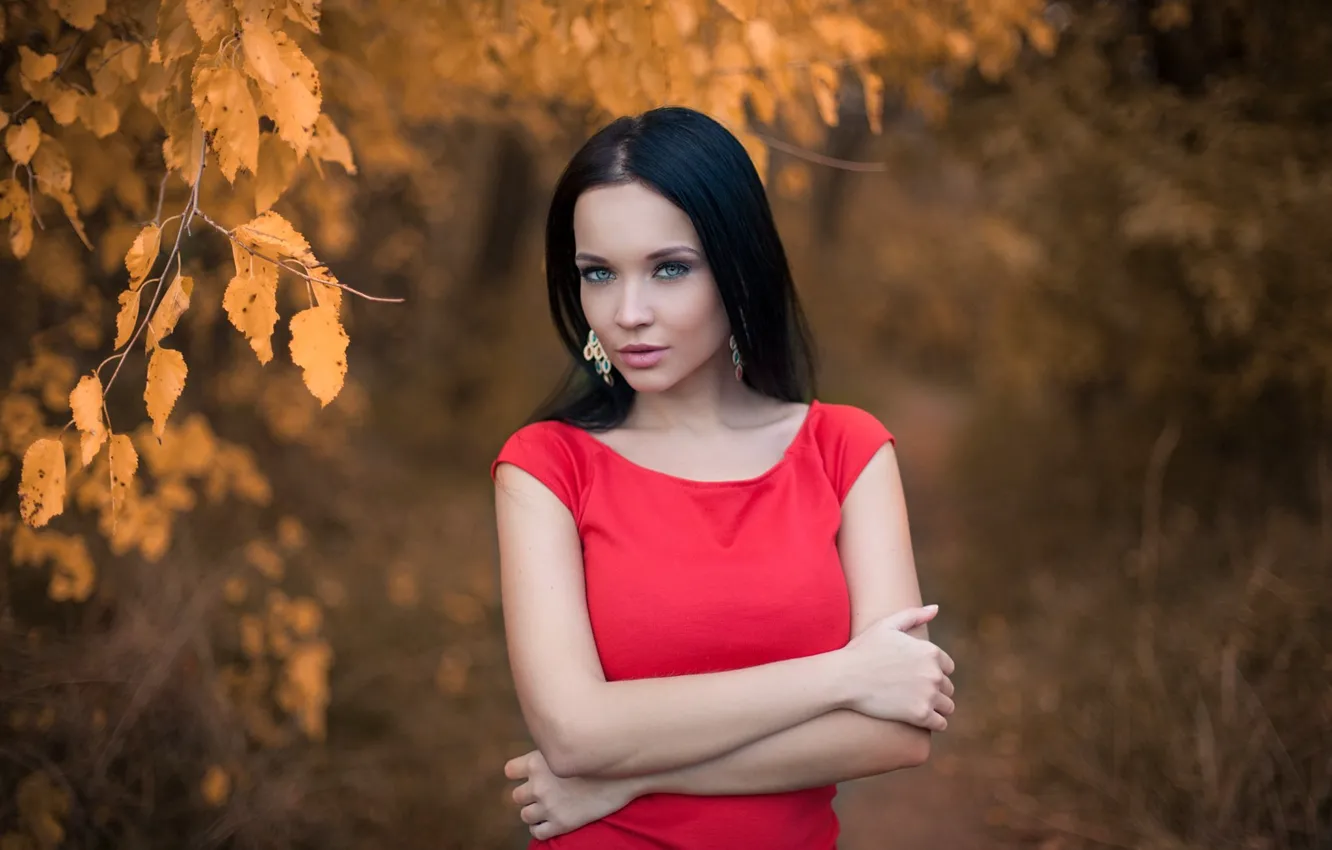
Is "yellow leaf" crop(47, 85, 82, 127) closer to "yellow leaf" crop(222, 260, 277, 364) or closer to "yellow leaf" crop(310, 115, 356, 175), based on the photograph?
"yellow leaf" crop(310, 115, 356, 175)

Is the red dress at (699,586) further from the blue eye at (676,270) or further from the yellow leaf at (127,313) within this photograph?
the yellow leaf at (127,313)

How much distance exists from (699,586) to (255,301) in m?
0.81

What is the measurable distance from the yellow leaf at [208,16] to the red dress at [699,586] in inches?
30.8

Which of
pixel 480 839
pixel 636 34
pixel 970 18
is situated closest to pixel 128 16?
pixel 636 34

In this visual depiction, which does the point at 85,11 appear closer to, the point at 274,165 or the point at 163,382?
the point at 274,165

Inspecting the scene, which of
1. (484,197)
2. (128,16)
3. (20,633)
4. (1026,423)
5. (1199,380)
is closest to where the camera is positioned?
(128,16)

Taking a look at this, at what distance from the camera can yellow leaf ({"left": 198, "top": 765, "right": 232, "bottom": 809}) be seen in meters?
3.16

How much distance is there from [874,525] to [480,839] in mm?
2554

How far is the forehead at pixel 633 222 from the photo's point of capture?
1.87m

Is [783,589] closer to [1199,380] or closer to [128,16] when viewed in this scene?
[128,16]

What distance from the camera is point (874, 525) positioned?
6.50 ft

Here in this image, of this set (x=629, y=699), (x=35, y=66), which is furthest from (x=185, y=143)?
(x=629, y=699)

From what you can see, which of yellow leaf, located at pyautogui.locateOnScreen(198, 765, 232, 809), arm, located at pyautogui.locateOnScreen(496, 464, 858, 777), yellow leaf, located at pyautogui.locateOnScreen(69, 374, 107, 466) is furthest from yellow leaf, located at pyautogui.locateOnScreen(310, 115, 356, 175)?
yellow leaf, located at pyautogui.locateOnScreen(198, 765, 232, 809)

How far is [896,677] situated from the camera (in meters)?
1.79
